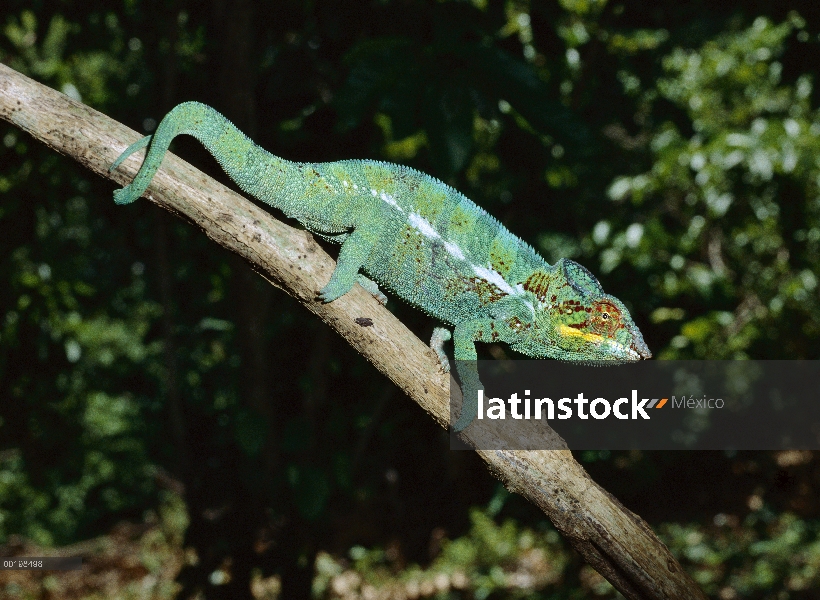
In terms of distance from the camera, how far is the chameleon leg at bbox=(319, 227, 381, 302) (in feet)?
5.27

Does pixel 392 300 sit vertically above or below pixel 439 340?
above

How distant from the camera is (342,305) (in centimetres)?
163

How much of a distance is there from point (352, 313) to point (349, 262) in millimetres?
125

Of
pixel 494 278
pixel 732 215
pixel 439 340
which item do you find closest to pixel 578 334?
pixel 494 278

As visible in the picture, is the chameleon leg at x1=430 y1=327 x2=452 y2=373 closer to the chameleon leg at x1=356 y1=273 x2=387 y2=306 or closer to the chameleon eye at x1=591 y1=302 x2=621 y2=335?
the chameleon leg at x1=356 y1=273 x2=387 y2=306

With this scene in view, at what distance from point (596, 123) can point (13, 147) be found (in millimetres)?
2445

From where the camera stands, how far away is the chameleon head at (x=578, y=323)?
1.63 m

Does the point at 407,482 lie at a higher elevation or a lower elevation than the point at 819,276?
lower

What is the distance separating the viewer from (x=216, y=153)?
1.62 meters

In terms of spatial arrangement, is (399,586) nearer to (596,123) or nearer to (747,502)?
(747,502)

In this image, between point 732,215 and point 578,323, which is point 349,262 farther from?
point 732,215

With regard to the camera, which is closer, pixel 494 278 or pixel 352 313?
pixel 352 313

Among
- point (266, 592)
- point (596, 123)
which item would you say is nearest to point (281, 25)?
point (596, 123)

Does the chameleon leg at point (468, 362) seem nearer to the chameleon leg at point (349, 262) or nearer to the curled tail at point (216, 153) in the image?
the chameleon leg at point (349, 262)
